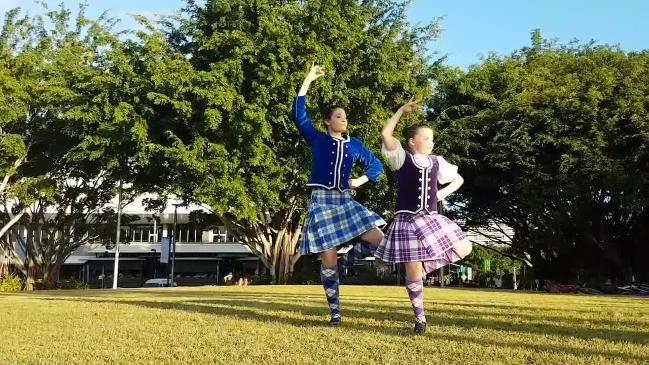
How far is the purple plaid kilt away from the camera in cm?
667

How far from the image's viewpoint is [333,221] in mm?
7191

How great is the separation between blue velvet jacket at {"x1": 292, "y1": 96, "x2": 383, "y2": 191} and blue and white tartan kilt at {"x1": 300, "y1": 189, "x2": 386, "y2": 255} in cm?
12

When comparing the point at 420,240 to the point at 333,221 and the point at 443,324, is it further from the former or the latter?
the point at 443,324

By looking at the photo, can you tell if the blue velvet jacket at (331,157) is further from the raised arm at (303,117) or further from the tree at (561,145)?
the tree at (561,145)

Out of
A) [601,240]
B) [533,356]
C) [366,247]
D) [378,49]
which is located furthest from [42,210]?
[533,356]

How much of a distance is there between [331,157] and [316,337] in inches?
85.5

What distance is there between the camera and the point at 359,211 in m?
7.23

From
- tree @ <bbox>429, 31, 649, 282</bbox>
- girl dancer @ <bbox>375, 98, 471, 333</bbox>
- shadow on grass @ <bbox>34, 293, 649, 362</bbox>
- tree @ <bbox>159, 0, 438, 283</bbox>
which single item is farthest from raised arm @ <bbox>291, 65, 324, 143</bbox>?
tree @ <bbox>429, 31, 649, 282</bbox>

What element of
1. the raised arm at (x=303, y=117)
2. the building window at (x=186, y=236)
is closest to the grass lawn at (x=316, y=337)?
the raised arm at (x=303, y=117)

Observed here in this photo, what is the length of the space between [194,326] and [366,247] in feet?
6.76

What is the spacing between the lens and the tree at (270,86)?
985 inches

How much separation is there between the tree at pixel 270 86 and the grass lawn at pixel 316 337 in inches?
640

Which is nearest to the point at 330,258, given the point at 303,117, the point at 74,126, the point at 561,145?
the point at 303,117

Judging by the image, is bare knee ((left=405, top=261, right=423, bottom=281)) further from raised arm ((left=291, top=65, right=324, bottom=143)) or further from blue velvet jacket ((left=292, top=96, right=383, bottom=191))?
raised arm ((left=291, top=65, right=324, bottom=143))
